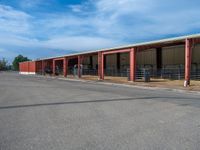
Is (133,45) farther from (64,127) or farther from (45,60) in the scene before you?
(45,60)

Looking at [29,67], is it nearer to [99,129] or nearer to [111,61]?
[111,61]

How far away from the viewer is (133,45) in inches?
1158

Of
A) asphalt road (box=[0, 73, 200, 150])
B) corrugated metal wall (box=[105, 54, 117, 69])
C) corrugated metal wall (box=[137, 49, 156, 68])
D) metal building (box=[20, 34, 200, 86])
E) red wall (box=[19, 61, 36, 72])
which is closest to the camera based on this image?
asphalt road (box=[0, 73, 200, 150])

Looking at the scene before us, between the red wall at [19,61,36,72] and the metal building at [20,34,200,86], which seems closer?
the metal building at [20,34,200,86]

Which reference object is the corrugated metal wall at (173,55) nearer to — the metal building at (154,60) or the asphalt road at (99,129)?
the metal building at (154,60)

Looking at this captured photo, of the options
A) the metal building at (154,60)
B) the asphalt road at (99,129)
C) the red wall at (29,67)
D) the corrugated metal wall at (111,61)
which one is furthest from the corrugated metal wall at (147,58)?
the asphalt road at (99,129)

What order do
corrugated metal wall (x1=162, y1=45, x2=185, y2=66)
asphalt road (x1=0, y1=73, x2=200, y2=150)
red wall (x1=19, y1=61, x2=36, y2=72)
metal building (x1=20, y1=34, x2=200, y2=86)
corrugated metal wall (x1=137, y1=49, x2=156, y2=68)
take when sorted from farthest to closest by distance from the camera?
red wall (x1=19, y1=61, x2=36, y2=72)
corrugated metal wall (x1=137, y1=49, x2=156, y2=68)
corrugated metal wall (x1=162, y1=45, x2=185, y2=66)
metal building (x1=20, y1=34, x2=200, y2=86)
asphalt road (x1=0, y1=73, x2=200, y2=150)

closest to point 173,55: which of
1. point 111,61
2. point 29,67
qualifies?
point 111,61

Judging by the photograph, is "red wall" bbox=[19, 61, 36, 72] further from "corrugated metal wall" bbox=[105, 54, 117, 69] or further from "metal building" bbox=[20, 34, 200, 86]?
"corrugated metal wall" bbox=[105, 54, 117, 69]

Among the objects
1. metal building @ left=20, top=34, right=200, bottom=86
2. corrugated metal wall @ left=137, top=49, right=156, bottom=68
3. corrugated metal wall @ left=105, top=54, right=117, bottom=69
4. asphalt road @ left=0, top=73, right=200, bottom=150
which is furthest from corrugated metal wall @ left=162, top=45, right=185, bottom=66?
asphalt road @ left=0, top=73, right=200, bottom=150

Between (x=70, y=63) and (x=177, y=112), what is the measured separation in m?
57.3

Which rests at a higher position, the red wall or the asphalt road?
the red wall

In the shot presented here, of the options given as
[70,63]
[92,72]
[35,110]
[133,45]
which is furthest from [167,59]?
[35,110]

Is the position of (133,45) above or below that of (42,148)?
above
